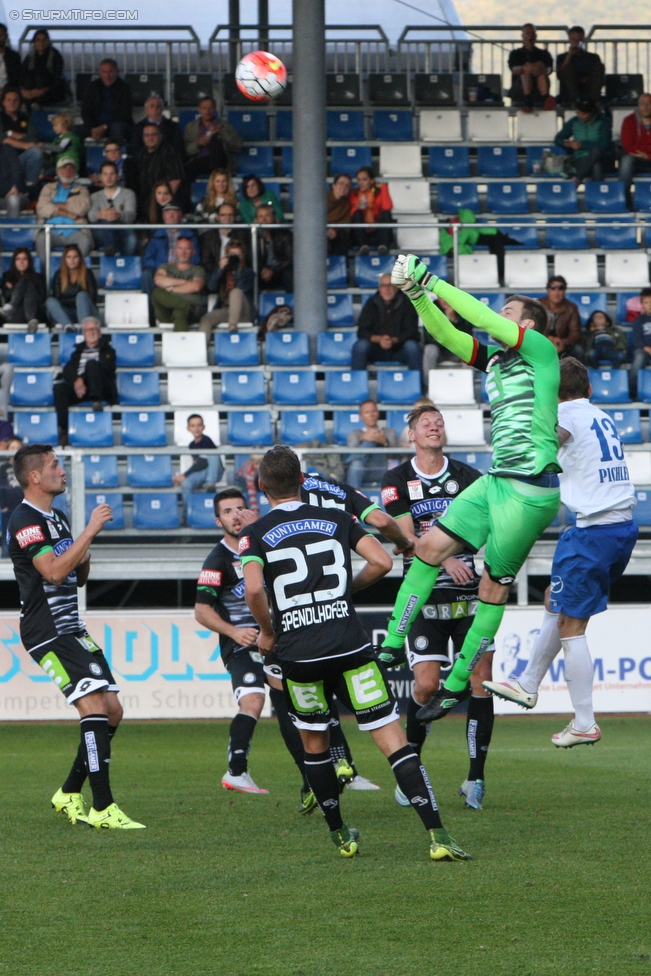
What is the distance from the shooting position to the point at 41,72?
62.1 feet

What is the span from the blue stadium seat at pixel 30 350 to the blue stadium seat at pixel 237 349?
81.0 inches

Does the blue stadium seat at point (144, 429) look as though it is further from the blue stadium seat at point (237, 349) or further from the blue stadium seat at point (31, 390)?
the blue stadium seat at point (237, 349)

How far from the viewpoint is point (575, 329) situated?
52.4 feet

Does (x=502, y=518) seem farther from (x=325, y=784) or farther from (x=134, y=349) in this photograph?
(x=134, y=349)

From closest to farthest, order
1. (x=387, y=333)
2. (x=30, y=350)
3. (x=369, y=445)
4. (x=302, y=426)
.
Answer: (x=369, y=445)
(x=302, y=426)
(x=30, y=350)
(x=387, y=333)

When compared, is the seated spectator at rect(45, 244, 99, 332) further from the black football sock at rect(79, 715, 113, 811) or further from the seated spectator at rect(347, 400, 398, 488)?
the black football sock at rect(79, 715, 113, 811)

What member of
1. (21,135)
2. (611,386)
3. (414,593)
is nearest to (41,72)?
(21,135)

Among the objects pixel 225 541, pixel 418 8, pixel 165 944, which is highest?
pixel 418 8

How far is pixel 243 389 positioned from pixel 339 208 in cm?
324

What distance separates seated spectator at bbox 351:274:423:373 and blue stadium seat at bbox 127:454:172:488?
159 inches

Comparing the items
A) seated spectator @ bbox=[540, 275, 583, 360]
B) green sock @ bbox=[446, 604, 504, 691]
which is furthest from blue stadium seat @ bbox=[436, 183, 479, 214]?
green sock @ bbox=[446, 604, 504, 691]

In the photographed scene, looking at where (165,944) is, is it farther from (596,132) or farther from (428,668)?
(596,132)

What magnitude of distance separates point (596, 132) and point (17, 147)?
8358 mm

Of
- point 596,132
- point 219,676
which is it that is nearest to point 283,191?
point 596,132
